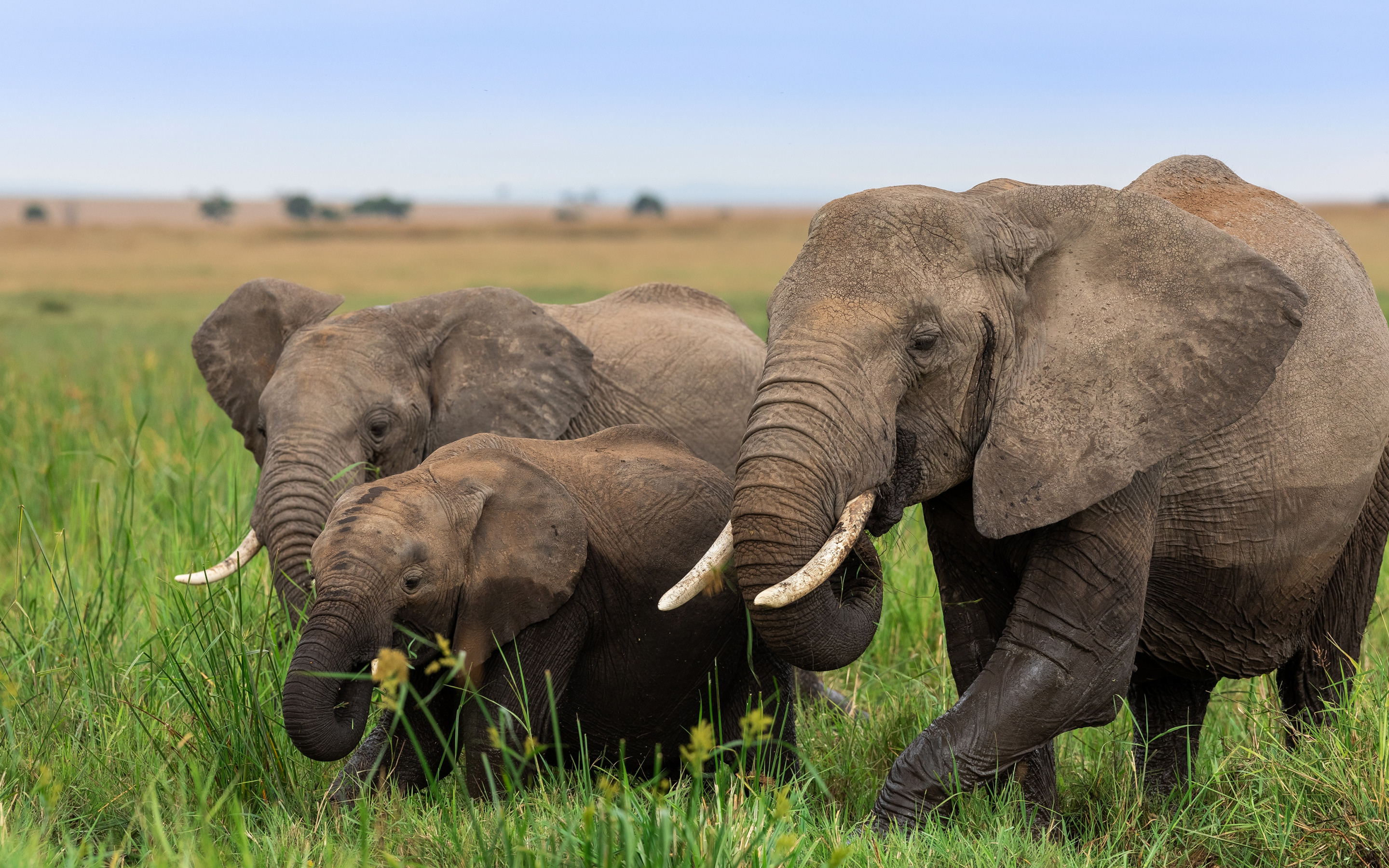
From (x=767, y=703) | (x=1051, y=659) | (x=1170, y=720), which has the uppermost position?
(x=1051, y=659)

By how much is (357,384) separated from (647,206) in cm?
9781

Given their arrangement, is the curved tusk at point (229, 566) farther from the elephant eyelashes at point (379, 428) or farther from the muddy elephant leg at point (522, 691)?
the muddy elephant leg at point (522, 691)

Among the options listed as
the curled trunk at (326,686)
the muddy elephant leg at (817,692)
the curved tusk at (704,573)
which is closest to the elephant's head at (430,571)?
the curled trunk at (326,686)

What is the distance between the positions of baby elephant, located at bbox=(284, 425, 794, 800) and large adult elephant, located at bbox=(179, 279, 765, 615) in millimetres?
789

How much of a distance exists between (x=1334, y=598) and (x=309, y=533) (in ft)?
11.3

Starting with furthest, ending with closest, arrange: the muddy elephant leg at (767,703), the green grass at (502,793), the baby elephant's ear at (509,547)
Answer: the muddy elephant leg at (767,703) < the baby elephant's ear at (509,547) < the green grass at (502,793)

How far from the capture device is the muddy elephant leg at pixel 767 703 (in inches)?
171

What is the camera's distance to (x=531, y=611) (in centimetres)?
391

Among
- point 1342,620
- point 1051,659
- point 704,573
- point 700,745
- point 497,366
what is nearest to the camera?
point 700,745

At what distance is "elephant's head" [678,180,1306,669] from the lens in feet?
11.4

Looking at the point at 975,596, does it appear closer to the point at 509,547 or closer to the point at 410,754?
the point at 509,547

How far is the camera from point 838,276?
11.7 feet

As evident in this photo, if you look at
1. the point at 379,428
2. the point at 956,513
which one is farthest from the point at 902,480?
the point at 379,428

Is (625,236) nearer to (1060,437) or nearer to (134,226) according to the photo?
(134,226)
